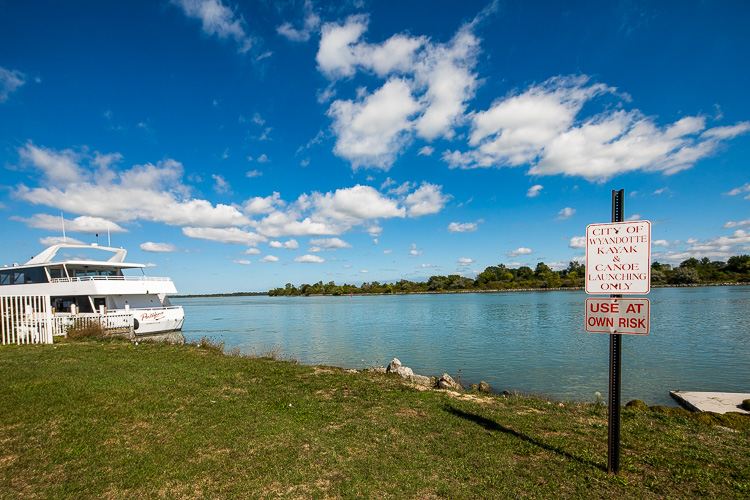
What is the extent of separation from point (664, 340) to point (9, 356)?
35.1 meters

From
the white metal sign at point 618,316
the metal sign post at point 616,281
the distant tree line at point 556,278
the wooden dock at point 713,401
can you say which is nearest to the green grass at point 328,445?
the metal sign post at point 616,281

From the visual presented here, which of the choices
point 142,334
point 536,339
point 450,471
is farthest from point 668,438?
point 142,334

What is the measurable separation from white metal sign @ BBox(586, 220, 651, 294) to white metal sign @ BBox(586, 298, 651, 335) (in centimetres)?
16

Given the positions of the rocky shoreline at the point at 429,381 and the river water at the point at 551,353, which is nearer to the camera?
the rocky shoreline at the point at 429,381

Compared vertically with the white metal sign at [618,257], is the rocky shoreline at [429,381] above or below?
below

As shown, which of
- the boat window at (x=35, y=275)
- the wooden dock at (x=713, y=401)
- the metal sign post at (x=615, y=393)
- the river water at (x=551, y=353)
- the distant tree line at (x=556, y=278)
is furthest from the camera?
the distant tree line at (x=556, y=278)

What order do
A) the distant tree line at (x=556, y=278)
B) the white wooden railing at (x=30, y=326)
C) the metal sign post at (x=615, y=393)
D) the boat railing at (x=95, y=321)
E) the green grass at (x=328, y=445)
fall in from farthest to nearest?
the distant tree line at (x=556, y=278) → the boat railing at (x=95, y=321) → the white wooden railing at (x=30, y=326) → the metal sign post at (x=615, y=393) → the green grass at (x=328, y=445)

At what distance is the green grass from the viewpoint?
500cm

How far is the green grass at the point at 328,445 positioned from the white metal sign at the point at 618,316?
2.05m

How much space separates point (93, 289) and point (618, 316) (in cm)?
2856

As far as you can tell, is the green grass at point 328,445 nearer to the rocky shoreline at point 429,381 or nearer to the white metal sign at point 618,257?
the rocky shoreline at point 429,381

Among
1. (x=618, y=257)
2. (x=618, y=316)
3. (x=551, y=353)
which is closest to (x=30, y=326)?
(x=618, y=316)

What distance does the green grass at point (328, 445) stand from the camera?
500 cm

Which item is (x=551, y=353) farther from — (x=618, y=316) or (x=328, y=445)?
(x=328, y=445)
